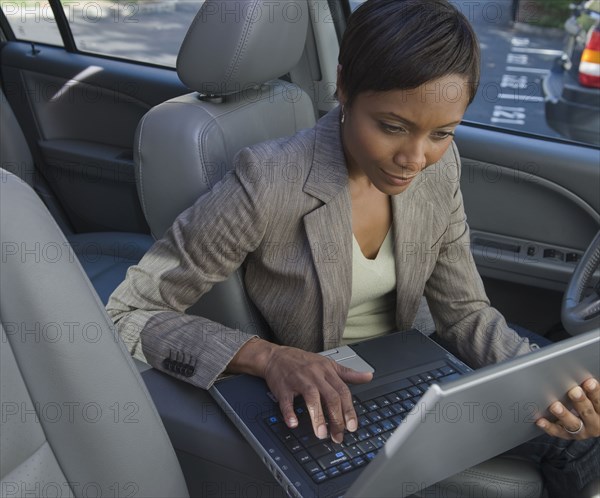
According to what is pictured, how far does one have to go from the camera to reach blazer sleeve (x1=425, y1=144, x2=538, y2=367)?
145 centimetres

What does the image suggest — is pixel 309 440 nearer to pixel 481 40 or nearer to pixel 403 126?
pixel 403 126

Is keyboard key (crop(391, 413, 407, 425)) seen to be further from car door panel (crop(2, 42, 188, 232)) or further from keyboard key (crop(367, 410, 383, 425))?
car door panel (crop(2, 42, 188, 232))

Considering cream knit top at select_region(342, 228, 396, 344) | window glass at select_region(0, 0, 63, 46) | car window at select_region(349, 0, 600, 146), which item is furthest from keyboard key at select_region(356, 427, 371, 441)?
window glass at select_region(0, 0, 63, 46)

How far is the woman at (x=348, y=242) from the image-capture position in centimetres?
117

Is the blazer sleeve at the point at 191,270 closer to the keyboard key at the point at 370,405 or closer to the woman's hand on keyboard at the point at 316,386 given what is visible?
the woman's hand on keyboard at the point at 316,386

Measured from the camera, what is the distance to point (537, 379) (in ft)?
3.01

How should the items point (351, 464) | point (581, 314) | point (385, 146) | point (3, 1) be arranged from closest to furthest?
point (351, 464)
point (385, 146)
point (581, 314)
point (3, 1)

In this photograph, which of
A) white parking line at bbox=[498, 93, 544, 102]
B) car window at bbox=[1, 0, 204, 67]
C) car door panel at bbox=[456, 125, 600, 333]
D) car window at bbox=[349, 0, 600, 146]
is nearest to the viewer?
car door panel at bbox=[456, 125, 600, 333]

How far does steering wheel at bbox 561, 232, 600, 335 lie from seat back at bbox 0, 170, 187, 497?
2.77ft

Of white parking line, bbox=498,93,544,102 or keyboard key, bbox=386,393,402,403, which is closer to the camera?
keyboard key, bbox=386,393,402,403

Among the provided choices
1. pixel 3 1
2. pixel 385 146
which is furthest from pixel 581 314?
pixel 3 1

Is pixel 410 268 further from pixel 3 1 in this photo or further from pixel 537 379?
pixel 3 1

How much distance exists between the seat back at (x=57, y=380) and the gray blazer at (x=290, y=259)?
259mm

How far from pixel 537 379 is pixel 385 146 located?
45 centimetres
